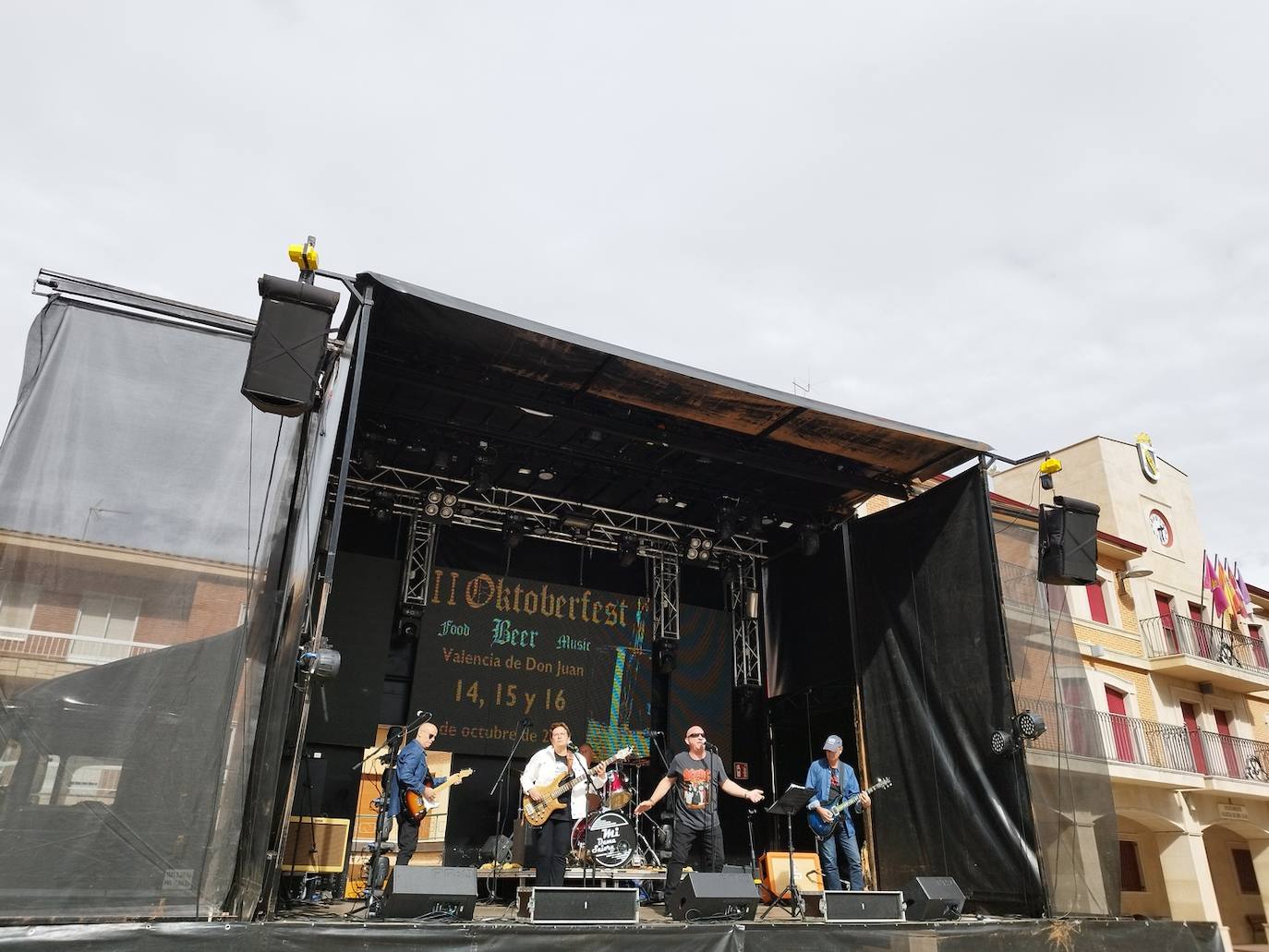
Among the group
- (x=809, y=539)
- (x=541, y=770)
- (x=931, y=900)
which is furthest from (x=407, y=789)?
(x=809, y=539)

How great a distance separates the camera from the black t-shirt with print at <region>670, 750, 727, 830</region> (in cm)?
775

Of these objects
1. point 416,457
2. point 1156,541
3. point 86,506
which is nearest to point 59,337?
point 86,506

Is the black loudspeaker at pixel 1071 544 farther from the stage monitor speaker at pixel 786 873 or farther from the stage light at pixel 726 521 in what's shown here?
the stage monitor speaker at pixel 786 873

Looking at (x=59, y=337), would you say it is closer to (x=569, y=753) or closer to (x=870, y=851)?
(x=569, y=753)

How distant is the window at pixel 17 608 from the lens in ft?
17.3

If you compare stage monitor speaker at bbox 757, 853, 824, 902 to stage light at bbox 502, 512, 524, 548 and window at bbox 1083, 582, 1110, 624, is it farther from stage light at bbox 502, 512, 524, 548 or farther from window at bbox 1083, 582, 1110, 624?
window at bbox 1083, 582, 1110, 624

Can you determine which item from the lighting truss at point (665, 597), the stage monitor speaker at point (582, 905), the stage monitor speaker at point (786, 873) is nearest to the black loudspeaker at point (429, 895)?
the stage monitor speaker at point (582, 905)

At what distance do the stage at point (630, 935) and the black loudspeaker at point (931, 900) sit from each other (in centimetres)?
73

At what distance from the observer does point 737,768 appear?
1246 cm

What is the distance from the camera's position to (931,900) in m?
7.38

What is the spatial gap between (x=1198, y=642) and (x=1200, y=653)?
0.26 meters

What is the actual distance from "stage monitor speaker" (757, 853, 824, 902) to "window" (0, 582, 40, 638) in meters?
7.76

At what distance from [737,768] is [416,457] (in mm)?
6160

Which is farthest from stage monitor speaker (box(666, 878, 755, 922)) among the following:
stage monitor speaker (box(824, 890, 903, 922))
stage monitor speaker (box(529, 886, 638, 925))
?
stage monitor speaker (box(824, 890, 903, 922))
